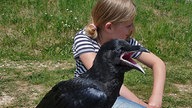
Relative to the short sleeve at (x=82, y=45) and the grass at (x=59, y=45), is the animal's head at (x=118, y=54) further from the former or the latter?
the grass at (x=59, y=45)

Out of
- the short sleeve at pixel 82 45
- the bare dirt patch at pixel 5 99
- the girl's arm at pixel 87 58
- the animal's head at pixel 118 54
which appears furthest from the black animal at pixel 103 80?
the bare dirt patch at pixel 5 99

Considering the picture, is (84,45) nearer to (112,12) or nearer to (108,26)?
(108,26)

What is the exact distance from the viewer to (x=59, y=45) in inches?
302

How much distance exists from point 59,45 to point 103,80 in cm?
492

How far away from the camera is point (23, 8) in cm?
877

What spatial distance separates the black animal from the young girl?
2.03ft

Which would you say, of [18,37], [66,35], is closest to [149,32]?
[66,35]

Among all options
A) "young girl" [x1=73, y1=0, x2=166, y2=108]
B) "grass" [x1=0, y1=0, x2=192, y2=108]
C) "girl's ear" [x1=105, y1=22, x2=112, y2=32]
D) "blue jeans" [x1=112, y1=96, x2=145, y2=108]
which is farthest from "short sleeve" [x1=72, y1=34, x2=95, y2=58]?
"grass" [x1=0, y1=0, x2=192, y2=108]

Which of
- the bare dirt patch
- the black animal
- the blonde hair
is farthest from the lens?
the bare dirt patch

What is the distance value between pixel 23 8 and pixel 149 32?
2.58 m

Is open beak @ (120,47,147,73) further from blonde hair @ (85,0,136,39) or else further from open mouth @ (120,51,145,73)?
blonde hair @ (85,0,136,39)

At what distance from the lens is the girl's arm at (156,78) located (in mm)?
3498

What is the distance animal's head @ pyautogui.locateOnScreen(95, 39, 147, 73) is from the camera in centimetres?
275

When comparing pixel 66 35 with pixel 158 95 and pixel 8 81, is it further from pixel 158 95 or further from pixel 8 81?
pixel 158 95
